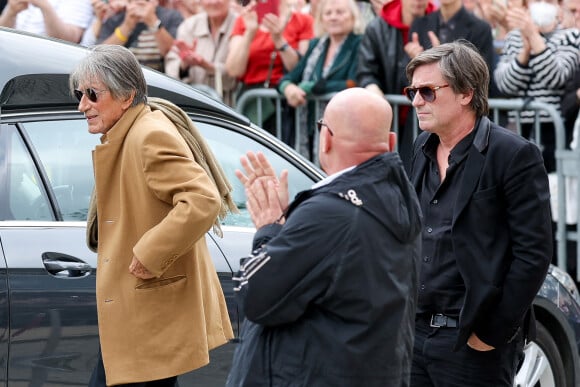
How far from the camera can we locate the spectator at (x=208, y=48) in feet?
30.0

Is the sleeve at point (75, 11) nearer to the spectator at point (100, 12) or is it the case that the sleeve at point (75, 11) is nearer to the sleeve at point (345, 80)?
the spectator at point (100, 12)

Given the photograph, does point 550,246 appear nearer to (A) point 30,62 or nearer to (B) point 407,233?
(B) point 407,233

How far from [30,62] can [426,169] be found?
1669 millimetres

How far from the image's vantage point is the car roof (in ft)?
15.2

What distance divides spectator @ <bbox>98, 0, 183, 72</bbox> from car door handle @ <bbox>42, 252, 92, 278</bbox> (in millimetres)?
4790

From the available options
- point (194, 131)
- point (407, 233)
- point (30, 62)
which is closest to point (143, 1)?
point (30, 62)

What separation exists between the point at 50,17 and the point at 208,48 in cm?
127

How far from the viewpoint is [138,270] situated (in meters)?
3.89

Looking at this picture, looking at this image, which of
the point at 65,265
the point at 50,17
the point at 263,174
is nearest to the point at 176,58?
the point at 50,17

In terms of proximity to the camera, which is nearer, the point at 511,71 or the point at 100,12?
the point at 511,71

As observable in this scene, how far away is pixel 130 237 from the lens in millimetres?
3996

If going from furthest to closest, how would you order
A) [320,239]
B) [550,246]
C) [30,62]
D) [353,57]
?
[353,57] → [30,62] → [550,246] → [320,239]

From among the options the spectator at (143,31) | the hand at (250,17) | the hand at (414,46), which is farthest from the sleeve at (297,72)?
the spectator at (143,31)

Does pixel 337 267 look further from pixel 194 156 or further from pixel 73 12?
pixel 73 12
